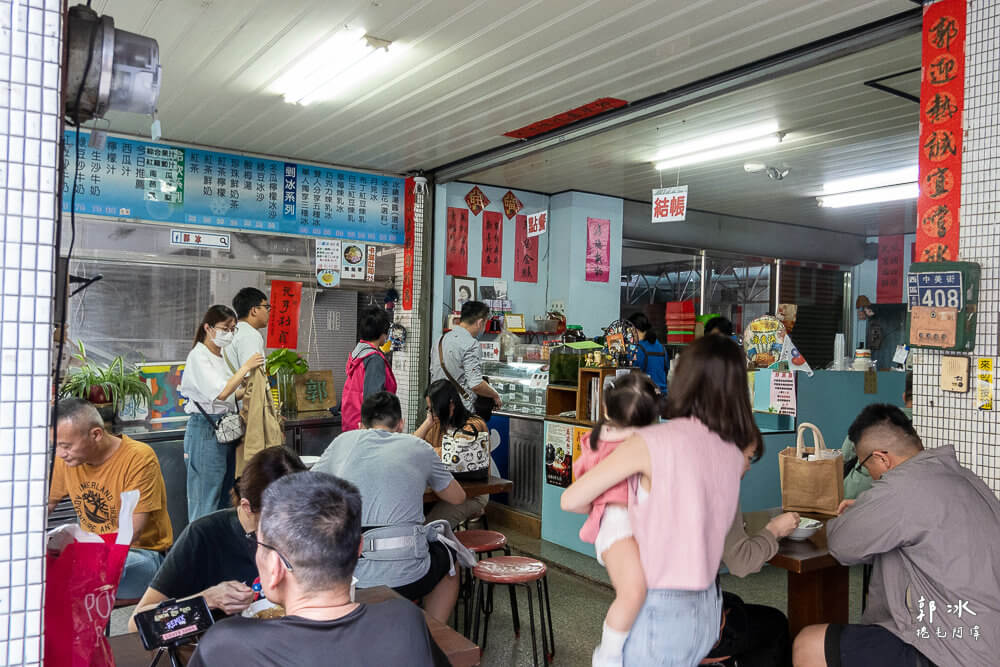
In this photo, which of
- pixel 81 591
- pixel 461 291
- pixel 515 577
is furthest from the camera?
pixel 461 291

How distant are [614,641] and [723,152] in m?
4.93

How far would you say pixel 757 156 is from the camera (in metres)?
6.29

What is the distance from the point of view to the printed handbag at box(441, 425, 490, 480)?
4062mm

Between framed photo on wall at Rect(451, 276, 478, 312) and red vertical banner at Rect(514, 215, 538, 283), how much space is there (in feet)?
2.10

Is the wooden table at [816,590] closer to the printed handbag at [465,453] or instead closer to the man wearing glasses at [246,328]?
the printed handbag at [465,453]

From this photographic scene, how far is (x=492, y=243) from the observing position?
7.74 m

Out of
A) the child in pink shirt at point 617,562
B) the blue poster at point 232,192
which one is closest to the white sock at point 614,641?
the child in pink shirt at point 617,562

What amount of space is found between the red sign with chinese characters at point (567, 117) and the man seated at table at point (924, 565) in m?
3.18

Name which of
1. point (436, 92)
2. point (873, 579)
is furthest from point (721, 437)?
point (436, 92)

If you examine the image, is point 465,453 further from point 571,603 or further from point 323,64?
point 323,64

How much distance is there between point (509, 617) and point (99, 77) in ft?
11.7

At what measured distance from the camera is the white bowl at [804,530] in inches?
113

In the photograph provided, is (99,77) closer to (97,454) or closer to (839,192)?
(97,454)

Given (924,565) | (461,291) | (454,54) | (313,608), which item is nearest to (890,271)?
(461,291)
